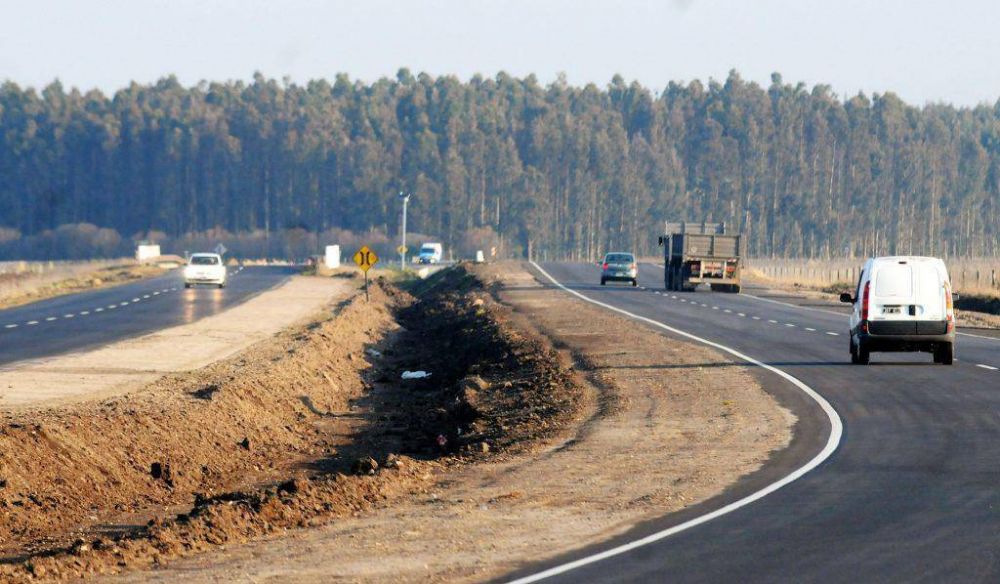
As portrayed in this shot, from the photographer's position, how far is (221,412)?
22.1 m

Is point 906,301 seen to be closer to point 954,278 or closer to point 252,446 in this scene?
point 252,446

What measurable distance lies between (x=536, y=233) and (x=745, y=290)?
106 m

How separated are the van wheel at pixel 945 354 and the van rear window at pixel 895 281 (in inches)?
59.8

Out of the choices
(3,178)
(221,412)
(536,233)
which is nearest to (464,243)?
(536,233)

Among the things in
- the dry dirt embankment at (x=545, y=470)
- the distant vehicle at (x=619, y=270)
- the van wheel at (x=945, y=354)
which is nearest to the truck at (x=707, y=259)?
the distant vehicle at (x=619, y=270)

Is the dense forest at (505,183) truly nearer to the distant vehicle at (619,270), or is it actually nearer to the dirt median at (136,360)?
the distant vehicle at (619,270)

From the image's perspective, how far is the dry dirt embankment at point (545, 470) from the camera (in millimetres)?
11469

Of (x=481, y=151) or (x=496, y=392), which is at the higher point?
(x=481, y=151)

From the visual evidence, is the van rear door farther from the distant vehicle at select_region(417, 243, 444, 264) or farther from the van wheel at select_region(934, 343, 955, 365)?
the distant vehicle at select_region(417, 243, 444, 264)

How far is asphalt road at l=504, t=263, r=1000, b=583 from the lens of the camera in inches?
422

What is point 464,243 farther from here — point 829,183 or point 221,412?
point 221,412

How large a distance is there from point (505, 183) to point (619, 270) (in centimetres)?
10581

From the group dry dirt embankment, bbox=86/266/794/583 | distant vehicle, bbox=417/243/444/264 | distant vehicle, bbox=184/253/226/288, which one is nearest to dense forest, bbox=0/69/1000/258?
distant vehicle, bbox=417/243/444/264

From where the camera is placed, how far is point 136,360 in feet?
96.3
